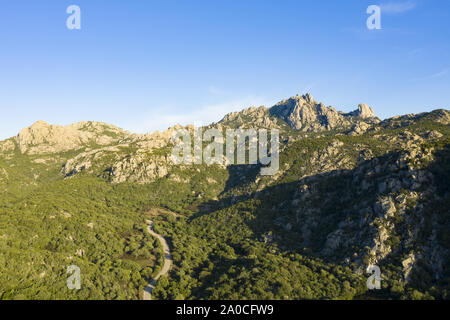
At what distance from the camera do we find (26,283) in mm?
134000

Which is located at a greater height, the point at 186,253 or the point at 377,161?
the point at 377,161

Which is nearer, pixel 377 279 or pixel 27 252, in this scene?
pixel 377 279

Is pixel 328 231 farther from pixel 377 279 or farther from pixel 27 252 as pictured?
pixel 27 252

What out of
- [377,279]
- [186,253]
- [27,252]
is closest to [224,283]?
Answer: [186,253]

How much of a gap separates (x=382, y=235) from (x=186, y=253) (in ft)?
379

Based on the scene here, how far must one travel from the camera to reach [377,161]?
7023 inches

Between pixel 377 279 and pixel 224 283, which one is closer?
pixel 377 279
